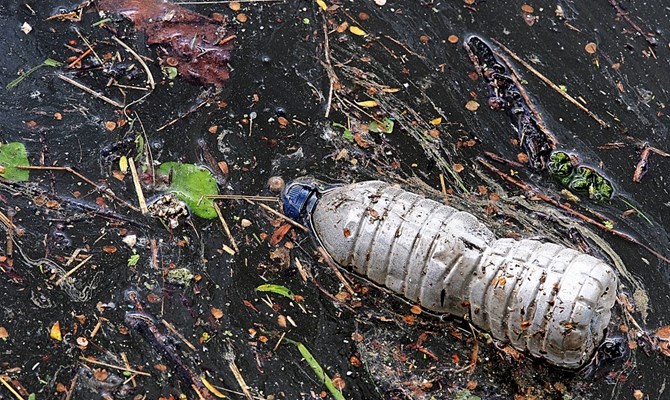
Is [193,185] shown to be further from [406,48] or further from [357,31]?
A: [406,48]

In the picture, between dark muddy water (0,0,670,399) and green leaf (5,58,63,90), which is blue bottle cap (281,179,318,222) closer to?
dark muddy water (0,0,670,399)

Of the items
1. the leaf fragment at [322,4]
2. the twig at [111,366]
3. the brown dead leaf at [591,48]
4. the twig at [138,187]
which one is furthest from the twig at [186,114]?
the brown dead leaf at [591,48]

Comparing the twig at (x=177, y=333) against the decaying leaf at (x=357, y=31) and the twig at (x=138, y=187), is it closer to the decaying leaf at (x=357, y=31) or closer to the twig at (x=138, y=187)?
the twig at (x=138, y=187)

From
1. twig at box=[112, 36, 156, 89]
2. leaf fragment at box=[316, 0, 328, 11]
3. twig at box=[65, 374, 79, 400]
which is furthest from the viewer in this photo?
leaf fragment at box=[316, 0, 328, 11]

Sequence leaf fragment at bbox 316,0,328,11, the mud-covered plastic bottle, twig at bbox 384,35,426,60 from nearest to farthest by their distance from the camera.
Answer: the mud-covered plastic bottle < twig at bbox 384,35,426,60 < leaf fragment at bbox 316,0,328,11

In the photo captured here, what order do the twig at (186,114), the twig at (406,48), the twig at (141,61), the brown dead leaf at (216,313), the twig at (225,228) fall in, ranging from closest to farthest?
the brown dead leaf at (216,313) → the twig at (225,228) → the twig at (186,114) → the twig at (141,61) → the twig at (406,48)

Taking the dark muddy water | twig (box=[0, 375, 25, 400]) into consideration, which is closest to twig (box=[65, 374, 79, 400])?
the dark muddy water

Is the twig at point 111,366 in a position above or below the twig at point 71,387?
above

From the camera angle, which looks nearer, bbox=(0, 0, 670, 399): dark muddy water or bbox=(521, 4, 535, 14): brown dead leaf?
bbox=(0, 0, 670, 399): dark muddy water

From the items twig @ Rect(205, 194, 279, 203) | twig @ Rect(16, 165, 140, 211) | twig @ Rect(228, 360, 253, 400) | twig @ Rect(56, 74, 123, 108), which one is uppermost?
twig @ Rect(56, 74, 123, 108)
